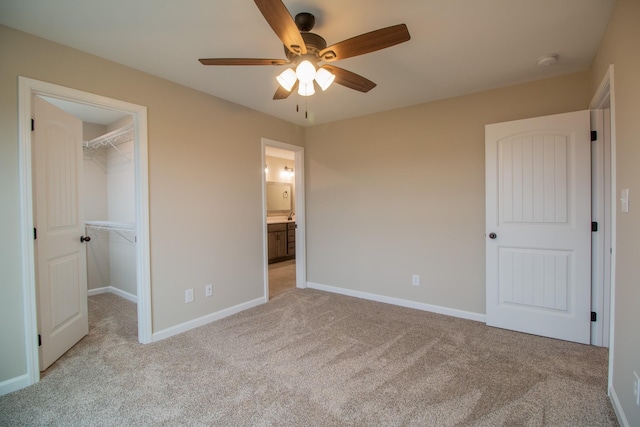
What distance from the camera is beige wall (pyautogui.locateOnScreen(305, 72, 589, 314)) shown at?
10.0 feet

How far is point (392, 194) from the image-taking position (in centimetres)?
363

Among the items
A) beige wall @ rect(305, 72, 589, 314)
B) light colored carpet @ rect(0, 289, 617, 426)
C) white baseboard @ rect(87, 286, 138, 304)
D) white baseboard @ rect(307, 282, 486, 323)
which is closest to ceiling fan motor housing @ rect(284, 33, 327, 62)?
beige wall @ rect(305, 72, 589, 314)

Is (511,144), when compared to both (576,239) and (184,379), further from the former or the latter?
(184,379)

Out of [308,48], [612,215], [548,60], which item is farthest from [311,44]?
[612,215]

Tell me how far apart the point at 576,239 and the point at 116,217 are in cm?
522

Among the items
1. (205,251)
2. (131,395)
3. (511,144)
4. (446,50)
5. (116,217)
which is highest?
(446,50)

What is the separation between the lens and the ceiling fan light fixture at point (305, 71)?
172cm

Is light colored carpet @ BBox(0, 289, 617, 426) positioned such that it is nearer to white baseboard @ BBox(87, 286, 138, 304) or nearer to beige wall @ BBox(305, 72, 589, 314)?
Answer: beige wall @ BBox(305, 72, 589, 314)

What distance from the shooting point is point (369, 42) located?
5.16 feet

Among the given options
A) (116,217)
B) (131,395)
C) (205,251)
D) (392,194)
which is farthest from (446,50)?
(116,217)

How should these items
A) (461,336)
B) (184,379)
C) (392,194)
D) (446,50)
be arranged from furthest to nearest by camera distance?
(392,194)
(461,336)
(446,50)
(184,379)

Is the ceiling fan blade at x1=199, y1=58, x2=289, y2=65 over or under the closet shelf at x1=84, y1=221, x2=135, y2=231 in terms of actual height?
over

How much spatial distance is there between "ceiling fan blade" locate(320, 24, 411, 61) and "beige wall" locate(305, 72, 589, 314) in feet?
6.41

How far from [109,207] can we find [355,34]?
4028 mm
